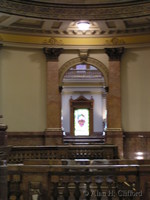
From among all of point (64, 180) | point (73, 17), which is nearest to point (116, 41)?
point (73, 17)

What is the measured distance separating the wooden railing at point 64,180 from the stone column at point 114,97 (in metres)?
10.2

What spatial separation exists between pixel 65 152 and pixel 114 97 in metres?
5.95

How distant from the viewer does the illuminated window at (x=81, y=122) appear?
2552cm

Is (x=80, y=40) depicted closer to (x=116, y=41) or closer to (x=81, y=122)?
(x=116, y=41)

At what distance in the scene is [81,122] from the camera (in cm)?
2553

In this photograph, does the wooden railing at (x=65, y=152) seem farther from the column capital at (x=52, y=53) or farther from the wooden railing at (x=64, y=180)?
the column capital at (x=52, y=53)

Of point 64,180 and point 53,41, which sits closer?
point 64,180

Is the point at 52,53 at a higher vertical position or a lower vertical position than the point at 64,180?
higher

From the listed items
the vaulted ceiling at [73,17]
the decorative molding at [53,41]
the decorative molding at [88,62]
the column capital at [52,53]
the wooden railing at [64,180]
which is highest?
the vaulted ceiling at [73,17]

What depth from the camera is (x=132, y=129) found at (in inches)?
599

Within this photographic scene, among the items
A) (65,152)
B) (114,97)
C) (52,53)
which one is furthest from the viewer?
(114,97)

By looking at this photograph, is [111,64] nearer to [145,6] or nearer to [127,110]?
[127,110]

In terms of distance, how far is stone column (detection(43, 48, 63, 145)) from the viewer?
1495 centimetres

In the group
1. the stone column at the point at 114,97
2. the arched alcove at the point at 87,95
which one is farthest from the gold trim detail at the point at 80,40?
the arched alcove at the point at 87,95
